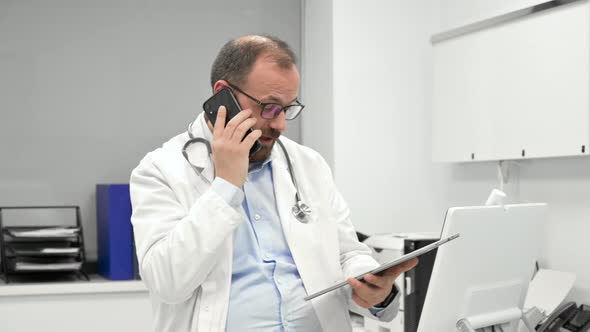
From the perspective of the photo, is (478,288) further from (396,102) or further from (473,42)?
(396,102)

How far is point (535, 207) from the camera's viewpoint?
71.6 inches

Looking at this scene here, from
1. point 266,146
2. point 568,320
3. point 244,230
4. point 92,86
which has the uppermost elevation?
point 92,86

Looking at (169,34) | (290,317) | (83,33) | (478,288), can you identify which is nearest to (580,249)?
(478,288)

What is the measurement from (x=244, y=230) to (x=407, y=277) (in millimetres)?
1233

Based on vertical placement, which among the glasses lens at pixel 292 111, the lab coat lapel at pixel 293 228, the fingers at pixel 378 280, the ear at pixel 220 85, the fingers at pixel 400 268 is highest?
the ear at pixel 220 85

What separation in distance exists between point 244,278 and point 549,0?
1.73 metres

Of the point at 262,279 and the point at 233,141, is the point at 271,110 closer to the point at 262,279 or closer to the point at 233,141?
the point at 233,141

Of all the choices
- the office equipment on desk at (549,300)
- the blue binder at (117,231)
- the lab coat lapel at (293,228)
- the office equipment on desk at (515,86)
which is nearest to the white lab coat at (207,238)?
the lab coat lapel at (293,228)

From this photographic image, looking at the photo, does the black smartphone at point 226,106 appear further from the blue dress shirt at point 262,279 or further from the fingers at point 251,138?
the blue dress shirt at point 262,279

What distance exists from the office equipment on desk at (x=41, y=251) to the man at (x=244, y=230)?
145 centimetres

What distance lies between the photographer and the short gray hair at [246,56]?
5.07 ft

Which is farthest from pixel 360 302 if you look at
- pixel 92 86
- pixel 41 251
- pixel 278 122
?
pixel 92 86

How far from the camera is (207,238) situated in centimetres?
135

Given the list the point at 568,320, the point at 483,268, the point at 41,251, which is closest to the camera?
the point at 483,268
